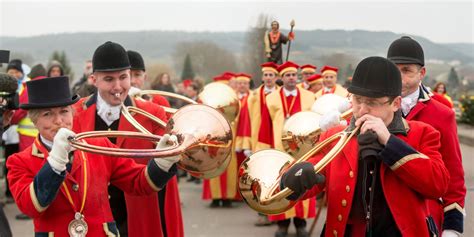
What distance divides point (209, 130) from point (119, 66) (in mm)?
947

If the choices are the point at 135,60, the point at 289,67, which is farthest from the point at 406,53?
the point at 289,67

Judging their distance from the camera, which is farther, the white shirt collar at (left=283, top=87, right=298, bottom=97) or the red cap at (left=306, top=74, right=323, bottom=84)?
the red cap at (left=306, top=74, right=323, bottom=84)

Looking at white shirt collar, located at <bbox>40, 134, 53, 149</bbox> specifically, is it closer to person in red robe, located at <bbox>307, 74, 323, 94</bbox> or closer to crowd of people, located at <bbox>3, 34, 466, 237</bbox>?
crowd of people, located at <bbox>3, 34, 466, 237</bbox>

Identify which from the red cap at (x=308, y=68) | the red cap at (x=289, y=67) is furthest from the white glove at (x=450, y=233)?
the red cap at (x=308, y=68)

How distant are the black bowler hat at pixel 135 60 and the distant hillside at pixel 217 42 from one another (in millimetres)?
2267

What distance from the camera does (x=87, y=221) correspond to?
11.8 ft

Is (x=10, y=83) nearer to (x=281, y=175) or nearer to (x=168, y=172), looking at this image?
(x=168, y=172)

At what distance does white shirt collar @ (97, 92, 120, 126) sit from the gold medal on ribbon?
4.59 feet

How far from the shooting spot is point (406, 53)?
4.14 metres

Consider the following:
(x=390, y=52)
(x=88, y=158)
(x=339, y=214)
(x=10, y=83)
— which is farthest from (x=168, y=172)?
(x=10, y=83)

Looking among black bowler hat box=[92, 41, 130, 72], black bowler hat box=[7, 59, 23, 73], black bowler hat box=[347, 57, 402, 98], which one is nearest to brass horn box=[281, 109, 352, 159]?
black bowler hat box=[92, 41, 130, 72]

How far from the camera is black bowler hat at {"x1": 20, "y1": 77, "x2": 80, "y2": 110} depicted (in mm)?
3576

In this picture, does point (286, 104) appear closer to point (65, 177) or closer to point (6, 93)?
point (6, 93)

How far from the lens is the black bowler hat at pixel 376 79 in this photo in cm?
329
